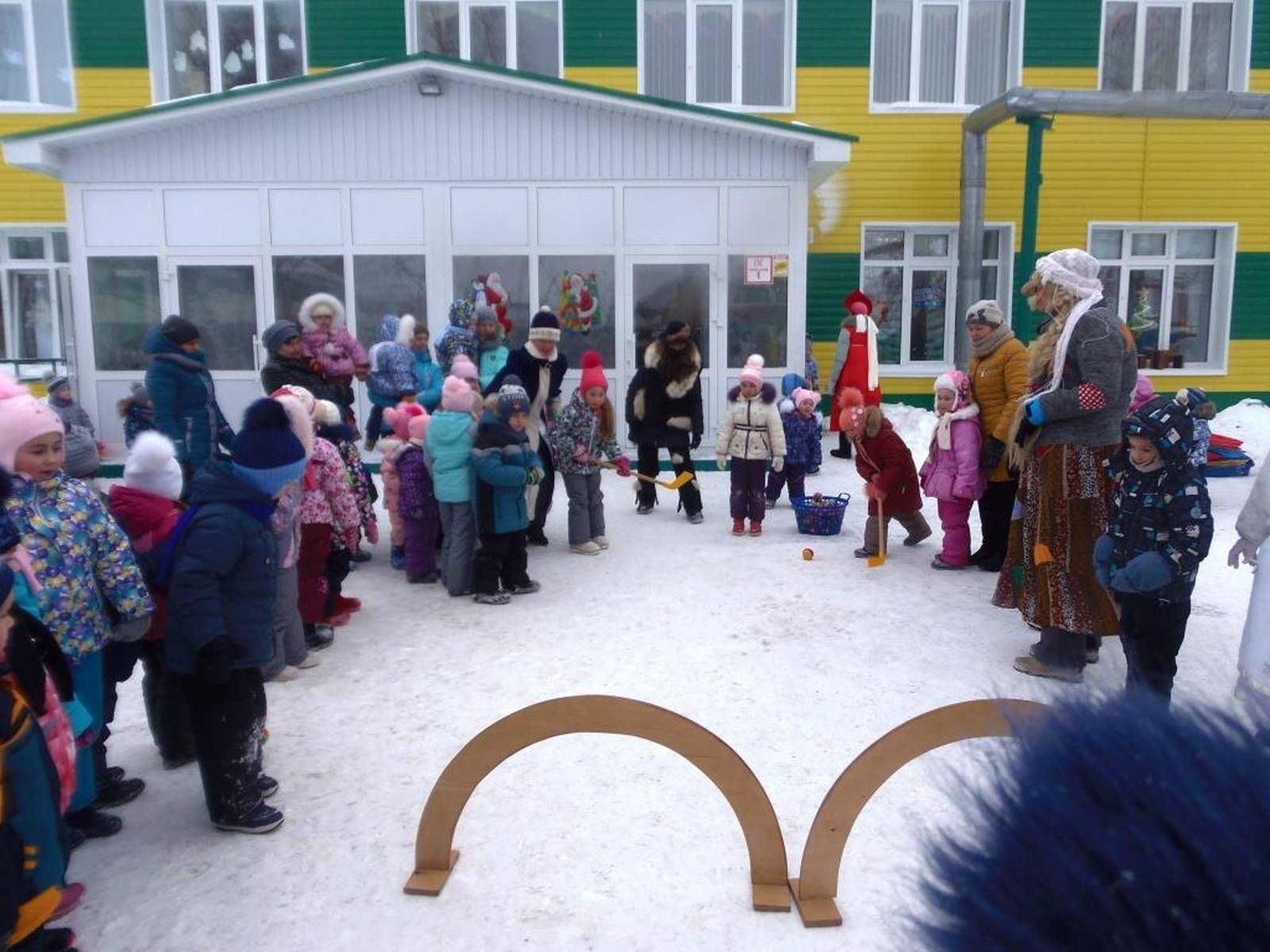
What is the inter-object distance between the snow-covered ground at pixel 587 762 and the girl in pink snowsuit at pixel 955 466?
0.81 feet

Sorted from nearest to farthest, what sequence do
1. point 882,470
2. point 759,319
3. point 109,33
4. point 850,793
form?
point 850,793, point 882,470, point 759,319, point 109,33

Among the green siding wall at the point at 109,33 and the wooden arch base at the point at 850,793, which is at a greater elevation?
the green siding wall at the point at 109,33

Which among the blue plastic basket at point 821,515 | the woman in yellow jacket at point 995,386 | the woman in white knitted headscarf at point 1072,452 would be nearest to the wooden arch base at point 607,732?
the woman in white knitted headscarf at point 1072,452

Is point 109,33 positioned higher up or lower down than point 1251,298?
higher up

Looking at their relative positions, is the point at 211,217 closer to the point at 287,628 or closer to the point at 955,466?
the point at 287,628

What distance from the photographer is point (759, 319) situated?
1047 centimetres

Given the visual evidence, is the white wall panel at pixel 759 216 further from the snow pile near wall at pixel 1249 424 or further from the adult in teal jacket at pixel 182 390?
the adult in teal jacket at pixel 182 390

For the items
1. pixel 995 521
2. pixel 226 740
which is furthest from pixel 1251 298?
pixel 226 740

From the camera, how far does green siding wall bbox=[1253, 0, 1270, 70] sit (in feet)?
43.3

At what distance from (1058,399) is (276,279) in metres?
8.41

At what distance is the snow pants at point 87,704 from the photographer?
3.08m

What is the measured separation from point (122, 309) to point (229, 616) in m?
8.49

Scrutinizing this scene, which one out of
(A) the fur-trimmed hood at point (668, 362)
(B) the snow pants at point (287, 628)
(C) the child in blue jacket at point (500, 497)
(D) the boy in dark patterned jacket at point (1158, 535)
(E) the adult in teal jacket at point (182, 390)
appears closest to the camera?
(D) the boy in dark patterned jacket at point (1158, 535)

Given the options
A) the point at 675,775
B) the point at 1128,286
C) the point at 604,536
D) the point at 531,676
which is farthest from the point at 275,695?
the point at 1128,286
